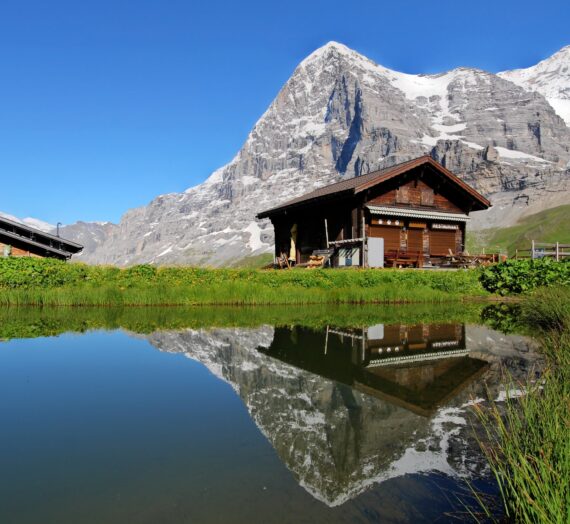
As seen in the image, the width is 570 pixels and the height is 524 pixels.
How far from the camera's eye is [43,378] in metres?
8.20

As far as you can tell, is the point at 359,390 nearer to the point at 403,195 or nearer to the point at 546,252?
the point at 403,195

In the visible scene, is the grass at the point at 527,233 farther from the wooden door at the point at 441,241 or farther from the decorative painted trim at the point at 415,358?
the decorative painted trim at the point at 415,358

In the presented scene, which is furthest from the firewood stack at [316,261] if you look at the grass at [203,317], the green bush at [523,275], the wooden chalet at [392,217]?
the green bush at [523,275]

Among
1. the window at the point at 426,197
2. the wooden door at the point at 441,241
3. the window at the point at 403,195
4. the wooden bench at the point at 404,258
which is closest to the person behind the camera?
the wooden bench at the point at 404,258

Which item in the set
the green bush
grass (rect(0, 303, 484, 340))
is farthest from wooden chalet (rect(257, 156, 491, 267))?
grass (rect(0, 303, 484, 340))

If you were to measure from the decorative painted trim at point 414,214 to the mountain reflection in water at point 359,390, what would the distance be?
649 inches

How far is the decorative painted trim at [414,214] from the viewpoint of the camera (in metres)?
29.1

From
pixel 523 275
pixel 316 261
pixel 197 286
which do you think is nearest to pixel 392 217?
pixel 316 261

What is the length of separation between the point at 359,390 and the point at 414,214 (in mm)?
25076

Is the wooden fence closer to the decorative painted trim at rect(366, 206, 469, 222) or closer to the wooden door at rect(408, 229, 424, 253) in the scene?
the decorative painted trim at rect(366, 206, 469, 222)

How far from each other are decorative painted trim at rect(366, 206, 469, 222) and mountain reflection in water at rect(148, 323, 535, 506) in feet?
54.1

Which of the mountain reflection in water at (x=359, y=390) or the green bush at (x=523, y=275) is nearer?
the mountain reflection in water at (x=359, y=390)

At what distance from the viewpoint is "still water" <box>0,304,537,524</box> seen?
397 cm

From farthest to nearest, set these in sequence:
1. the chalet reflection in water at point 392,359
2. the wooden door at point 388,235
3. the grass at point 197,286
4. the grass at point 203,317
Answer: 1. the wooden door at point 388,235
2. the grass at point 197,286
3. the grass at point 203,317
4. the chalet reflection in water at point 392,359
